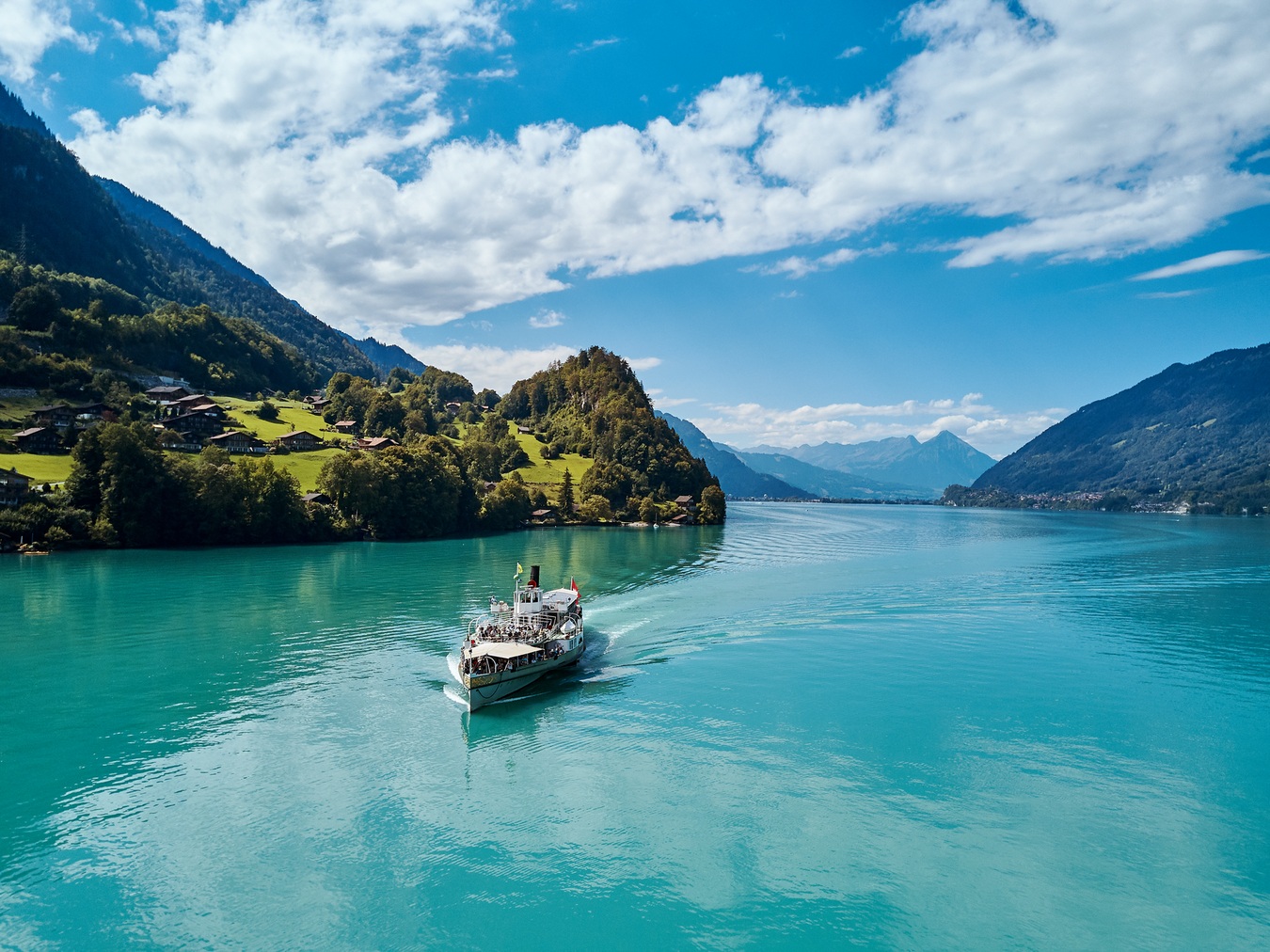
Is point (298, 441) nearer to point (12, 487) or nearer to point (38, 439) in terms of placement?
point (38, 439)

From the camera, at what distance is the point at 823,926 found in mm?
21469

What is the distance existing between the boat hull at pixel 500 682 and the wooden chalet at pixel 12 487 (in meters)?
95.4

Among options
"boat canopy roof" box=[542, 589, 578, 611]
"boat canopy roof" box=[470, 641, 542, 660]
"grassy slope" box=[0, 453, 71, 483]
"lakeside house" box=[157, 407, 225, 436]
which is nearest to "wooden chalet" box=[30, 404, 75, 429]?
"grassy slope" box=[0, 453, 71, 483]

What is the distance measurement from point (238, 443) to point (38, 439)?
34.5 metres

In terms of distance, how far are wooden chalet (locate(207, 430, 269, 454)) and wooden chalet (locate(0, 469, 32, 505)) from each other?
152ft


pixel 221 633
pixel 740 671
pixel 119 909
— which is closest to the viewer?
pixel 119 909

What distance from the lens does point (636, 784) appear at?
3002 cm

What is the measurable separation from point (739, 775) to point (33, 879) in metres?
25.6

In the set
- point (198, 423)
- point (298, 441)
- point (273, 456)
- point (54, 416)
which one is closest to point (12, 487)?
point (54, 416)

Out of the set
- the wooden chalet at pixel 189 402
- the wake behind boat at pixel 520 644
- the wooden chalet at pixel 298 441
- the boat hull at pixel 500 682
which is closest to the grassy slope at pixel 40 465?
the wooden chalet at pixel 298 441

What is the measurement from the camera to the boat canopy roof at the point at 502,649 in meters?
40.1

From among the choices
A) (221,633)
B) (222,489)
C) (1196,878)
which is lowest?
(1196,878)

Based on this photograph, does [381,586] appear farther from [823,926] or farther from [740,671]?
[823,926]

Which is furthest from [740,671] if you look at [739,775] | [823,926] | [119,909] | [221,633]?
[221,633]
